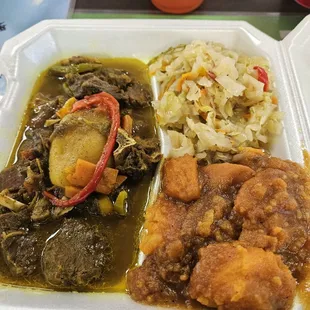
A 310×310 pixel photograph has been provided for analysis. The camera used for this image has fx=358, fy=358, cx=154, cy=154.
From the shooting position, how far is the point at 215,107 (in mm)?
2895

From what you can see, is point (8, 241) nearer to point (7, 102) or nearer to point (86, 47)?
point (7, 102)

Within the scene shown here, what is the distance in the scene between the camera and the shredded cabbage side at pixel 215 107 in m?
2.75

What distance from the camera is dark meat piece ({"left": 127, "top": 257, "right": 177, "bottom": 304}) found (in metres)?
2.11

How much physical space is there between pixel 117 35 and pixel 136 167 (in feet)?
5.33

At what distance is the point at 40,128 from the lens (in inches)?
117

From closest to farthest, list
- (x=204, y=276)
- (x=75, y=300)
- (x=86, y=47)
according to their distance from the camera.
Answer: (x=204, y=276)
(x=75, y=300)
(x=86, y=47)

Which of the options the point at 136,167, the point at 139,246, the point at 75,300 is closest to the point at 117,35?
the point at 136,167

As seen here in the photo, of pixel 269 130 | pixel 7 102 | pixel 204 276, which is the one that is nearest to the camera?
pixel 204 276

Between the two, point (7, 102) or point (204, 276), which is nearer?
point (204, 276)

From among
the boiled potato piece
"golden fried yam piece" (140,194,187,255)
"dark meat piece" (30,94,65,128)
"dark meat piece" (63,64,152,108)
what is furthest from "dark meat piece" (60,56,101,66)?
"golden fried yam piece" (140,194,187,255)

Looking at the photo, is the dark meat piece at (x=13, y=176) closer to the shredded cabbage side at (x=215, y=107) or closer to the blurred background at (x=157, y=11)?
the shredded cabbage side at (x=215, y=107)

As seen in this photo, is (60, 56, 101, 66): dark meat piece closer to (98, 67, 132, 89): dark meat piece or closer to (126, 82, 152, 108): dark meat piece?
(98, 67, 132, 89): dark meat piece

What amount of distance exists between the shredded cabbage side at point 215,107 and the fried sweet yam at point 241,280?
3.06 ft

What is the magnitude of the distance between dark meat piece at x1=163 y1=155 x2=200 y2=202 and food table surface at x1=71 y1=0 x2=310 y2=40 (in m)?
2.12
